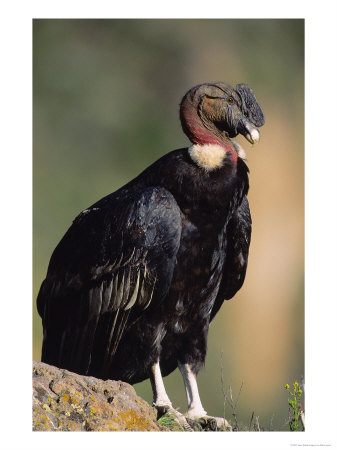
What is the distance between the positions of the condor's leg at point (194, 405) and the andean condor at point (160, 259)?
1 centimetres

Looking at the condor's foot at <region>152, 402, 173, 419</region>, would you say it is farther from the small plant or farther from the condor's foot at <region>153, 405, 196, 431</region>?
the small plant

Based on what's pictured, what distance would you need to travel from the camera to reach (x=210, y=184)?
305 inches

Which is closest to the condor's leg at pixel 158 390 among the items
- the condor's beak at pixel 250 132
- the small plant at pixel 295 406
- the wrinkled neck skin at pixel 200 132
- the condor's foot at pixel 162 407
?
the condor's foot at pixel 162 407

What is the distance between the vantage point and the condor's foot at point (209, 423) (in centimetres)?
757

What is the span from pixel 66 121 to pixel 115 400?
130 inches

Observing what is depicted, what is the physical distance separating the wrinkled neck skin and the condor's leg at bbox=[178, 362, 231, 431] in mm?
1924

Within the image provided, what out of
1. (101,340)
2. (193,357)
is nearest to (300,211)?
(193,357)

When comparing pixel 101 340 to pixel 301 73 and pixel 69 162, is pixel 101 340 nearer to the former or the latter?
pixel 69 162

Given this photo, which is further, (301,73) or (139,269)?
(301,73)

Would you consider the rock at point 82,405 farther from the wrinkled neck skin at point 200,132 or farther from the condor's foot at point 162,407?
the wrinkled neck skin at point 200,132

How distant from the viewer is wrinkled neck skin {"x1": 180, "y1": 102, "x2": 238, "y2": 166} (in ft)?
26.3

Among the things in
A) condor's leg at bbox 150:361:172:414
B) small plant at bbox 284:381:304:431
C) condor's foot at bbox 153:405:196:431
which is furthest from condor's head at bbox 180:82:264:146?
condor's foot at bbox 153:405:196:431

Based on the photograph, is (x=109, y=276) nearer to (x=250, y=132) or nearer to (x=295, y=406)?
(x=250, y=132)
